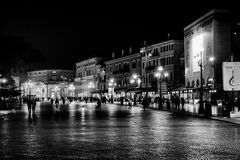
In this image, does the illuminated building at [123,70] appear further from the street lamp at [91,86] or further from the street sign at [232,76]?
the street sign at [232,76]

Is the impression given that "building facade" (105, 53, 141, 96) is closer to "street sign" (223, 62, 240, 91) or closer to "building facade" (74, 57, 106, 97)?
"building facade" (74, 57, 106, 97)

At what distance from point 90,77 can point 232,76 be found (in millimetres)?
134714

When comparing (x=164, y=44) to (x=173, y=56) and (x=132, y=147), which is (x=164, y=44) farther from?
(x=132, y=147)

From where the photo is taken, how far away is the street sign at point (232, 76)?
32.5m

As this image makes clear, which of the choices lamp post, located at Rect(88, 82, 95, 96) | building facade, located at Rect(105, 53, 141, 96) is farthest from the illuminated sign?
lamp post, located at Rect(88, 82, 95, 96)

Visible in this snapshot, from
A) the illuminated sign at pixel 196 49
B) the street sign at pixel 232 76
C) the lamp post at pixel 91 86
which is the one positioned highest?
the illuminated sign at pixel 196 49

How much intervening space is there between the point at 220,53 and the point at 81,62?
110 m

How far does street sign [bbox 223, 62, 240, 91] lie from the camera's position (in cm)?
3250

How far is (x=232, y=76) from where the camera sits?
107 ft

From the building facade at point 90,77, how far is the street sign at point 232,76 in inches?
4377

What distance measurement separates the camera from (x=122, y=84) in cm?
13200

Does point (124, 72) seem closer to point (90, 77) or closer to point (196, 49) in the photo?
point (90, 77)

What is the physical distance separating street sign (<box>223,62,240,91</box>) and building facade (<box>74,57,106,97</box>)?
111178mm

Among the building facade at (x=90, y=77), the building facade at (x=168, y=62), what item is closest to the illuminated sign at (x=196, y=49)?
the building facade at (x=168, y=62)
